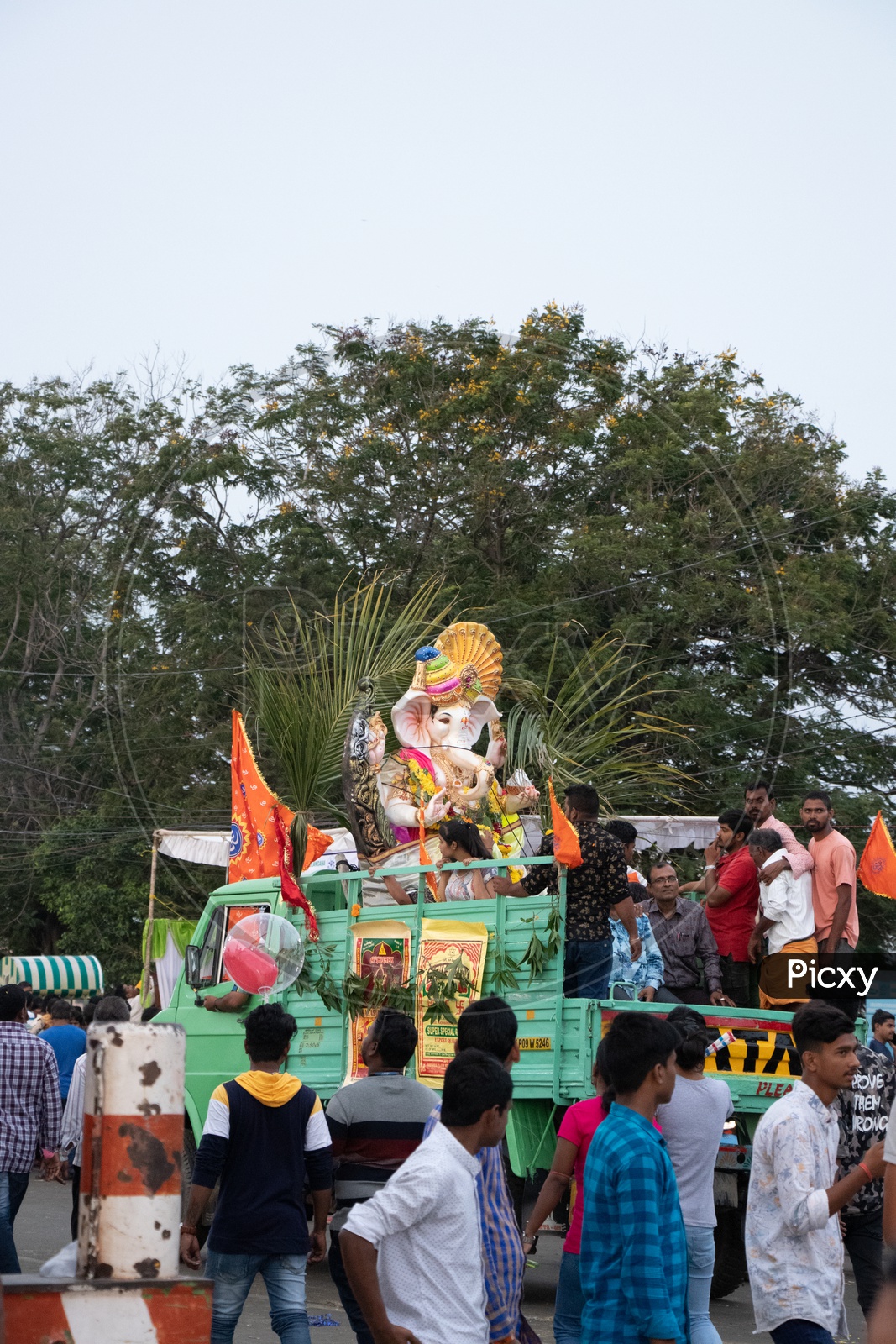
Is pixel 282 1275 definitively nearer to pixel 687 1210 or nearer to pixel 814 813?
pixel 687 1210

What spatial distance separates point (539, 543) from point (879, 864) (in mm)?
9925

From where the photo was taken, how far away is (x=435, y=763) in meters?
10.6

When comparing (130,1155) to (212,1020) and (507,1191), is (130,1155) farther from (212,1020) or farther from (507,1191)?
(212,1020)

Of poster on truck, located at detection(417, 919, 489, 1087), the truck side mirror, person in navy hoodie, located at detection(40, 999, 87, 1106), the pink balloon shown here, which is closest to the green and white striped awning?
person in navy hoodie, located at detection(40, 999, 87, 1106)

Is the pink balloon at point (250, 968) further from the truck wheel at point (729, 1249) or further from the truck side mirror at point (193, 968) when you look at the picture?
the truck wheel at point (729, 1249)

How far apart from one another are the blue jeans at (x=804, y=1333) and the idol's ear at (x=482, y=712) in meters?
6.77

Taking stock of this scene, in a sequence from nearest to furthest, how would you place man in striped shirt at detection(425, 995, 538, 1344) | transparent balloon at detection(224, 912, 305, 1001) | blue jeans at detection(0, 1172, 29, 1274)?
man in striped shirt at detection(425, 995, 538, 1344), blue jeans at detection(0, 1172, 29, 1274), transparent balloon at detection(224, 912, 305, 1001)

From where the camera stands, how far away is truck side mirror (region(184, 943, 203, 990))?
9305mm

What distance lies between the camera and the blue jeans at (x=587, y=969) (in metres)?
7.46

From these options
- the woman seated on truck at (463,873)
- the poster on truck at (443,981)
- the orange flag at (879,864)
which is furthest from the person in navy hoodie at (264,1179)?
the orange flag at (879,864)

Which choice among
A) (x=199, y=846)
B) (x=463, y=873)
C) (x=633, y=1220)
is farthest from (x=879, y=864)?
(x=199, y=846)

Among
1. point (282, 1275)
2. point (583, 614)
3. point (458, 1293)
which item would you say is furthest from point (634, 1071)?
point (583, 614)

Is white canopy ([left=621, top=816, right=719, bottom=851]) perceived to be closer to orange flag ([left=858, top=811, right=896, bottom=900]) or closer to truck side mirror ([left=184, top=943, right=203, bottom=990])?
orange flag ([left=858, top=811, right=896, bottom=900])

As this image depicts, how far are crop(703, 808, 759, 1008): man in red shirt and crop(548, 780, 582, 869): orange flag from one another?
6.39ft
